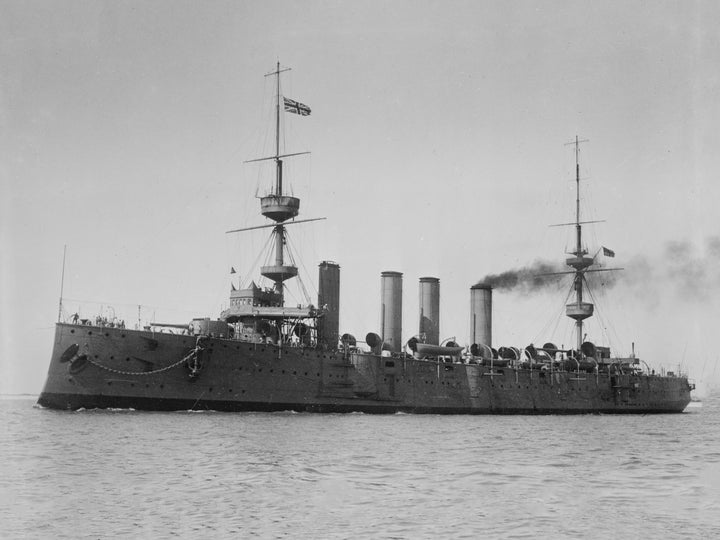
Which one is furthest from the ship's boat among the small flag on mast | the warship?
the small flag on mast

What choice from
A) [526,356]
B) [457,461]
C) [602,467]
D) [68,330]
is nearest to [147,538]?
[457,461]

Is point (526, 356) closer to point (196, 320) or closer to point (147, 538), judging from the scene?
point (196, 320)

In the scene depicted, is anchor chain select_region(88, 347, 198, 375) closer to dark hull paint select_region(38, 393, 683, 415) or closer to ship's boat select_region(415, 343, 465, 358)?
dark hull paint select_region(38, 393, 683, 415)

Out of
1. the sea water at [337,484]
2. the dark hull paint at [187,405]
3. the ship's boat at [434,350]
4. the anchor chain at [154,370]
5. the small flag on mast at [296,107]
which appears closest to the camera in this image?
the sea water at [337,484]

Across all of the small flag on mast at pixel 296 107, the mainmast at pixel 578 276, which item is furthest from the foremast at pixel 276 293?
the mainmast at pixel 578 276

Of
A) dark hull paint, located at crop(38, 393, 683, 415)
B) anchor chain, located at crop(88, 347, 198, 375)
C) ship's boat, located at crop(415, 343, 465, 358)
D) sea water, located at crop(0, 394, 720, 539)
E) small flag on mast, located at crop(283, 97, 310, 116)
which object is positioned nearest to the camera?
sea water, located at crop(0, 394, 720, 539)

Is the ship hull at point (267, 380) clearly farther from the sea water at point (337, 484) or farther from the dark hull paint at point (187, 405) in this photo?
the sea water at point (337, 484)

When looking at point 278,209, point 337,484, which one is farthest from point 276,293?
point 337,484
